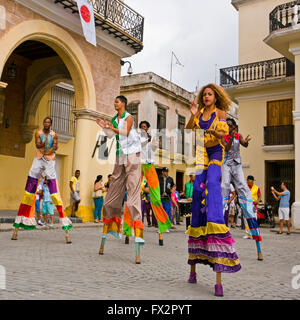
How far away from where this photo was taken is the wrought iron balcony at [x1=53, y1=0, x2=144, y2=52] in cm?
1286

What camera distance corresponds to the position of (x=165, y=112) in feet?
88.0

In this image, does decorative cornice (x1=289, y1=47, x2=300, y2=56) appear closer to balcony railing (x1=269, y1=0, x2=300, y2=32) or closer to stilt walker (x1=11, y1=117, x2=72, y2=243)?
balcony railing (x1=269, y1=0, x2=300, y2=32)

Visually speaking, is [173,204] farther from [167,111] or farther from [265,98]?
[167,111]

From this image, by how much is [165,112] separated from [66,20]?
1540cm

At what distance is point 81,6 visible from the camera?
1143 cm

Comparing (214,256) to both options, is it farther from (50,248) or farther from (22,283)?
(50,248)

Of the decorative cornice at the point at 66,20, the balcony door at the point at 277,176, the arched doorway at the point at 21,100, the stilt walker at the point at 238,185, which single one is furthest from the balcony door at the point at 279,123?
the stilt walker at the point at 238,185

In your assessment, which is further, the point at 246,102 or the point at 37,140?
the point at 246,102

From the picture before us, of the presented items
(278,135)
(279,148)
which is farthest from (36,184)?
(278,135)

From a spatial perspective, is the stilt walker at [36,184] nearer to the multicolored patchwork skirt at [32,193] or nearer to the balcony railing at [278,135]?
the multicolored patchwork skirt at [32,193]

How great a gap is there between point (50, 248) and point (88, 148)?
23.7 ft

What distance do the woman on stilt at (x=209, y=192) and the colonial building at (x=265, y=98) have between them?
594 inches
